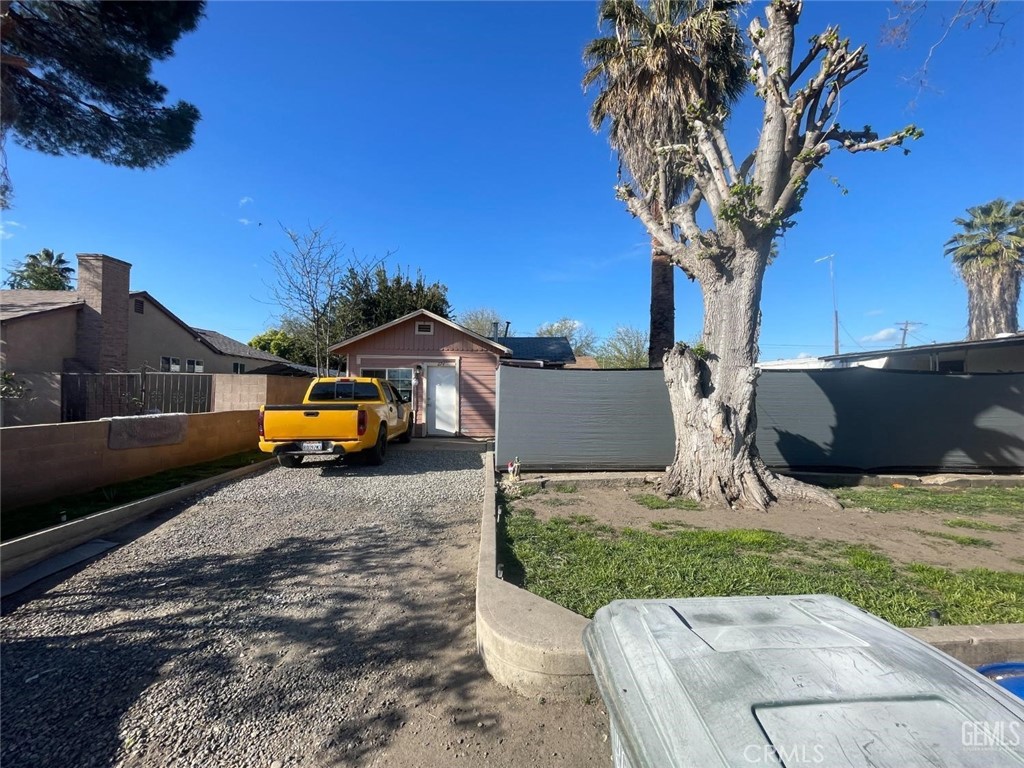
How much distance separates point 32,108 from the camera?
848 centimetres

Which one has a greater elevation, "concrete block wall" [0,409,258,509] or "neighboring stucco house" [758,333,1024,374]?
"neighboring stucco house" [758,333,1024,374]

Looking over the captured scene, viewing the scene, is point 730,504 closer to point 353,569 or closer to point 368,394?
point 353,569

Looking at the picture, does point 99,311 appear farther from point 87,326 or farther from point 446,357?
point 446,357

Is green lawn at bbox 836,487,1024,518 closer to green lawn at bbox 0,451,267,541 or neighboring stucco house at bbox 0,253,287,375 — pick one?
green lawn at bbox 0,451,267,541

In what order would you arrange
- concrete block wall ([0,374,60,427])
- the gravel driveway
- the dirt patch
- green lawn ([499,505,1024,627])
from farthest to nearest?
1. concrete block wall ([0,374,60,427])
2. the dirt patch
3. green lawn ([499,505,1024,627])
4. the gravel driveway

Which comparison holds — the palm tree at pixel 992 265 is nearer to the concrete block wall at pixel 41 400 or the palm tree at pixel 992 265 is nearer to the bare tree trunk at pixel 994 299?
the bare tree trunk at pixel 994 299

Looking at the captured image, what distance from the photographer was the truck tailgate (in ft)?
27.3

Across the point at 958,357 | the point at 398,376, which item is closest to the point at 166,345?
the point at 398,376

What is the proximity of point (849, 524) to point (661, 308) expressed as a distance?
314 inches

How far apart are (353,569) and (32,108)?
10.8 m

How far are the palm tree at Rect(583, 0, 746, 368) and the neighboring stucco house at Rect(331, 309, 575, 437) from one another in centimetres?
686

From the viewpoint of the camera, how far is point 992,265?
2245 centimetres

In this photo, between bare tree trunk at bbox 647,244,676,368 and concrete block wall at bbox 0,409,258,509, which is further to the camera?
bare tree trunk at bbox 647,244,676,368

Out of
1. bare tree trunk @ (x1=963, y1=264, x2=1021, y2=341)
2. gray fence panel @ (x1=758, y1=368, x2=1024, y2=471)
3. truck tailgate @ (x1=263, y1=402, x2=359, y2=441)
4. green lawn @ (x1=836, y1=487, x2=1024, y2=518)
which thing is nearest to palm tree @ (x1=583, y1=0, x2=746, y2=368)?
gray fence panel @ (x1=758, y1=368, x2=1024, y2=471)
